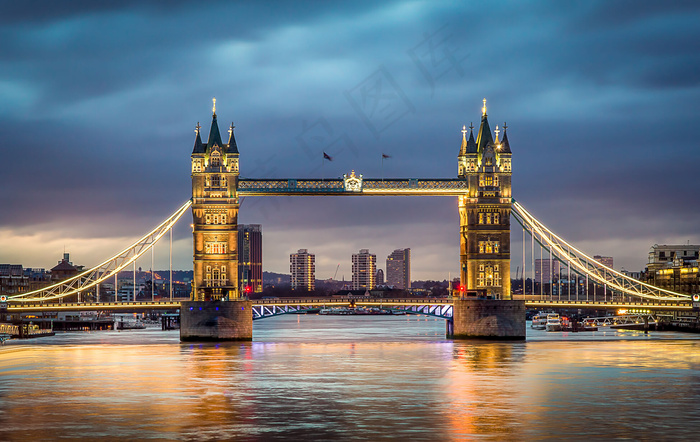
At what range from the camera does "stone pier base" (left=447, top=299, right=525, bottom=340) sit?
117m

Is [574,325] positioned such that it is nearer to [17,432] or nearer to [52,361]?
[52,361]

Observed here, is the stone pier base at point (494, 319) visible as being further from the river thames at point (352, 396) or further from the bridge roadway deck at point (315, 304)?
the river thames at point (352, 396)

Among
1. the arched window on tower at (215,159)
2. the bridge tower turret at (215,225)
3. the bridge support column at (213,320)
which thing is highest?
the arched window on tower at (215,159)

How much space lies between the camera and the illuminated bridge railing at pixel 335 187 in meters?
117

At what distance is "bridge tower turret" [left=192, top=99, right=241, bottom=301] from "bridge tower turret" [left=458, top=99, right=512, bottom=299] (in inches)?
1084

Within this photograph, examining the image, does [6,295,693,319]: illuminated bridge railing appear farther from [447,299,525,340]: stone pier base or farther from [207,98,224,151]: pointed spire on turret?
[207,98,224,151]: pointed spire on turret

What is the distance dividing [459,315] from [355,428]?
74955mm

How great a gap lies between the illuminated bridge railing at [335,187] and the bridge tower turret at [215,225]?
6.29 ft

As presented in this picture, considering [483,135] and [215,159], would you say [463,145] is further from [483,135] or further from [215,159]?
[215,159]

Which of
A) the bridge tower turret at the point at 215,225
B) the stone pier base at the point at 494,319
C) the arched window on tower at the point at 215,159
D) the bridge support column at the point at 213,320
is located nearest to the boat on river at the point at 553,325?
the stone pier base at the point at 494,319

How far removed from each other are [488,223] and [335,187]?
62.2ft

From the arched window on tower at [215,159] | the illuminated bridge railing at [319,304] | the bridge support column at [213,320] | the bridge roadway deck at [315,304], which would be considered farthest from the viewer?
the arched window on tower at [215,159]

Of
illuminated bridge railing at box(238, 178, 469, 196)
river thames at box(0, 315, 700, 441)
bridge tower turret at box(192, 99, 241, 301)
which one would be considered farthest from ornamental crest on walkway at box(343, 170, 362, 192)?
river thames at box(0, 315, 700, 441)

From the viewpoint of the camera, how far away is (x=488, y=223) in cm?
12138
